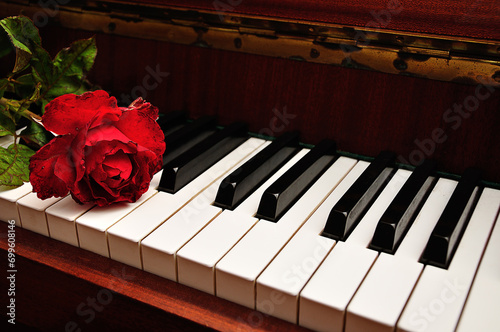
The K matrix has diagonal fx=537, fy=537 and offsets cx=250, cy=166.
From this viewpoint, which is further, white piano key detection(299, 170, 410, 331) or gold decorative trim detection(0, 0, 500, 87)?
gold decorative trim detection(0, 0, 500, 87)

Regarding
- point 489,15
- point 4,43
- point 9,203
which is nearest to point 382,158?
point 489,15

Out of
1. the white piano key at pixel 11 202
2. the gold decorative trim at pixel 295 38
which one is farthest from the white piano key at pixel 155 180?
the gold decorative trim at pixel 295 38

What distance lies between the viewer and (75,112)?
41.3 inches

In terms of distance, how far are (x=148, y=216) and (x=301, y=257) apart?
0.32 metres

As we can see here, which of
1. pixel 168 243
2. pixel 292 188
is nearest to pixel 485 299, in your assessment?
pixel 292 188

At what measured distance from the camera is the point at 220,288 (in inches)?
35.6

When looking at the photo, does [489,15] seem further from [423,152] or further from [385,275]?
[385,275]

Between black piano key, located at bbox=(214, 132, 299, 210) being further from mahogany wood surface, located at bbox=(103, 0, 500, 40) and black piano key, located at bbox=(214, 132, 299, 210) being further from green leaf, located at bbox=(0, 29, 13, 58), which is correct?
green leaf, located at bbox=(0, 29, 13, 58)

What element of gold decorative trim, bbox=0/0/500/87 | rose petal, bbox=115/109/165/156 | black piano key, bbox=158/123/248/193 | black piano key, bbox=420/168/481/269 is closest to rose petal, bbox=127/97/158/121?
rose petal, bbox=115/109/165/156

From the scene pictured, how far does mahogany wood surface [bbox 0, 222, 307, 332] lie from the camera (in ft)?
2.92

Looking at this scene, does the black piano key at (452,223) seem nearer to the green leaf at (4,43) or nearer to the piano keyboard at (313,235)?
the piano keyboard at (313,235)

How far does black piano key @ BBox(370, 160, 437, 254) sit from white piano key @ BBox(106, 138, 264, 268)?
0.35 m

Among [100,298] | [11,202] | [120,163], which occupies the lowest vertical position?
[100,298]

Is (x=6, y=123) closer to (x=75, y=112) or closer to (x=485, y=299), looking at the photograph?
(x=75, y=112)
